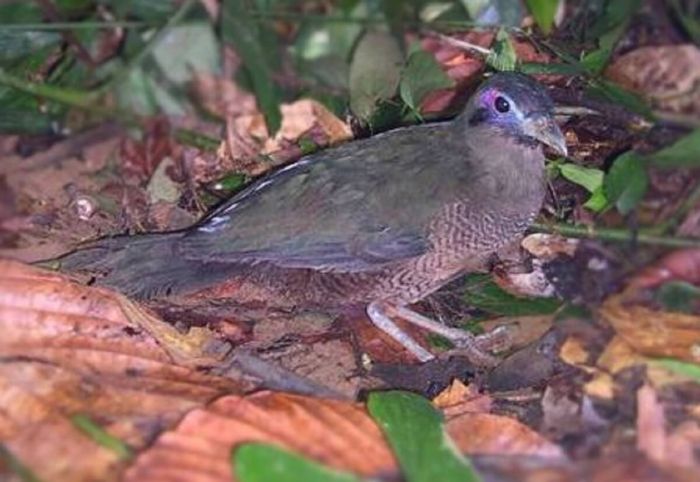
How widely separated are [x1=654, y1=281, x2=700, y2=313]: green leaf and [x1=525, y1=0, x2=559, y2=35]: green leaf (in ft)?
3.57

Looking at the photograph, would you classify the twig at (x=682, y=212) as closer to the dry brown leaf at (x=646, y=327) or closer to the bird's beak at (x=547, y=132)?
the dry brown leaf at (x=646, y=327)

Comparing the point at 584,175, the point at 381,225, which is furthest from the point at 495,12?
the point at 381,225

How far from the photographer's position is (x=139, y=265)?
2488mm

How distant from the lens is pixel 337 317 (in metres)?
2.61

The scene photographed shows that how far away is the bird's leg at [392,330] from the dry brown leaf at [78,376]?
408 mm

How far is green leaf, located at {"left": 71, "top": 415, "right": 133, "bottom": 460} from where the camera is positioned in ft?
5.41

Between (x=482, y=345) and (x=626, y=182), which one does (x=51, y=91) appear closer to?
(x=482, y=345)

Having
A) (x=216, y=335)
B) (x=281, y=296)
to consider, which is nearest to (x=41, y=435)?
(x=216, y=335)

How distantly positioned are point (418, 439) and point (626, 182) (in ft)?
1.92

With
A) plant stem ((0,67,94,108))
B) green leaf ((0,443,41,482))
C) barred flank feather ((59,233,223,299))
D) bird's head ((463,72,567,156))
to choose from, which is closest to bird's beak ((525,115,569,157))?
bird's head ((463,72,567,156))

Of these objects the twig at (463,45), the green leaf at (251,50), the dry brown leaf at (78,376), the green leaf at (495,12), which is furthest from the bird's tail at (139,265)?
the green leaf at (495,12)

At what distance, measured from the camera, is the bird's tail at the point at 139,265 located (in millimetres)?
2445

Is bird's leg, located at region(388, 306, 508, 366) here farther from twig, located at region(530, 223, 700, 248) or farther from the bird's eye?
the bird's eye

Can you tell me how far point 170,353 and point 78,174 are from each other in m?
0.90
